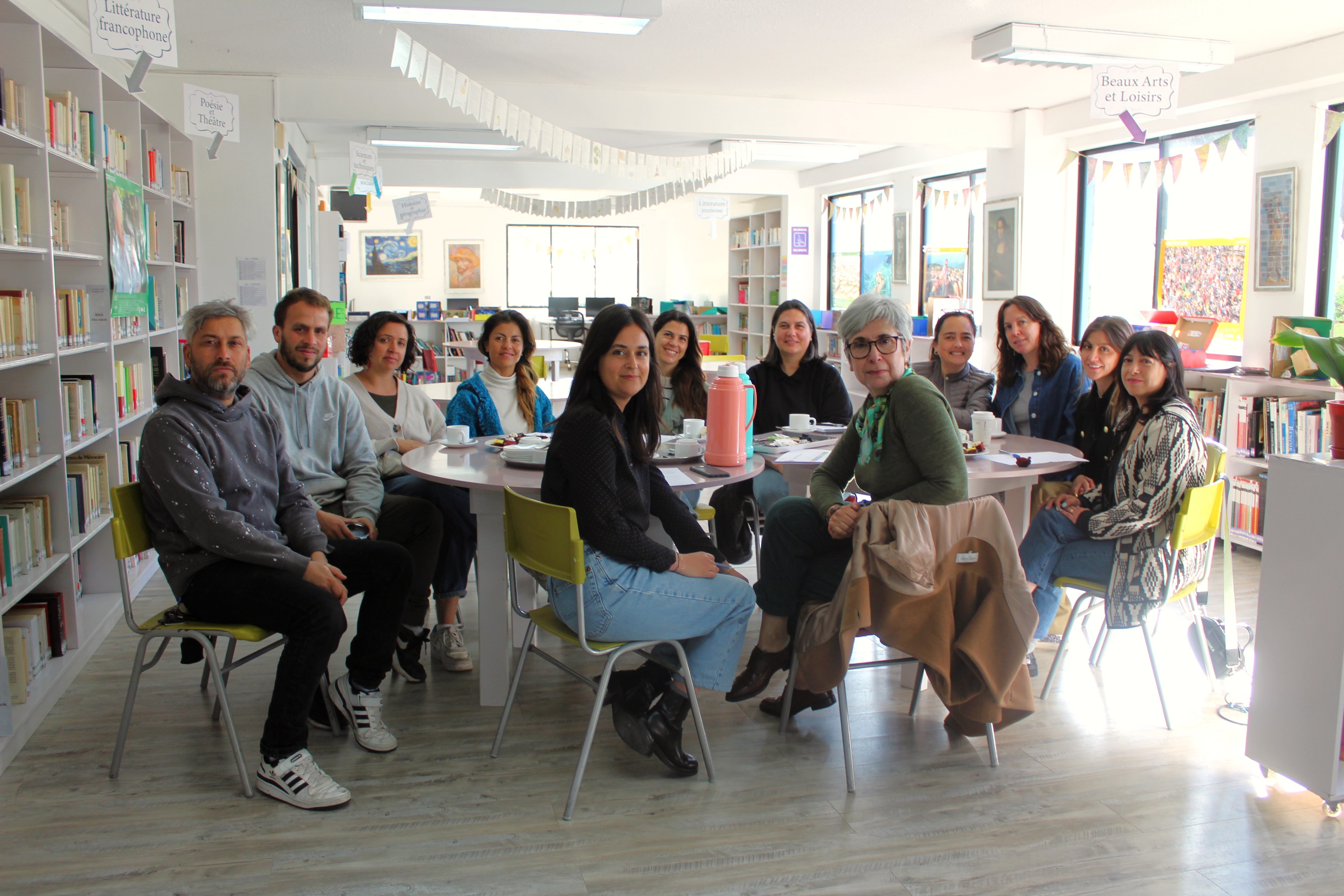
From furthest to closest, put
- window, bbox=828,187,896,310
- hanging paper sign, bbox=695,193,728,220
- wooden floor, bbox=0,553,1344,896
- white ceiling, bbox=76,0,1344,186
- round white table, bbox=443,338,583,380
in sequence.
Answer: window, bbox=828,187,896,310
hanging paper sign, bbox=695,193,728,220
round white table, bbox=443,338,583,380
white ceiling, bbox=76,0,1344,186
wooden floor, bbox=0,553,1344,896

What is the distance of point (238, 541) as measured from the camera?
2.27 meters

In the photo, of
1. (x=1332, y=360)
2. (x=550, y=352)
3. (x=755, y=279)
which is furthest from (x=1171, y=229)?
(x=755, y=279)

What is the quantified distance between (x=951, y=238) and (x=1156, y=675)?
5.89 meters

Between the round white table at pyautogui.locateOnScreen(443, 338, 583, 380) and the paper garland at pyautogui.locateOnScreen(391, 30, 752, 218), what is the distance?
1.29 meters

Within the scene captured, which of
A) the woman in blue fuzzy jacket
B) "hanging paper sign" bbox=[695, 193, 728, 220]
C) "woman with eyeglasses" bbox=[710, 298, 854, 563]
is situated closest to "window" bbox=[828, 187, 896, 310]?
"hanging paper sign" bbox=[695, 193, 728, 220]

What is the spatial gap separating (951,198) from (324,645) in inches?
272

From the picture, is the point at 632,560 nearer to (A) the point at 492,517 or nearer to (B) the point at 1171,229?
(A) the point at 492,517

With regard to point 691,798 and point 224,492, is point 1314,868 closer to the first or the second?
point 691,798

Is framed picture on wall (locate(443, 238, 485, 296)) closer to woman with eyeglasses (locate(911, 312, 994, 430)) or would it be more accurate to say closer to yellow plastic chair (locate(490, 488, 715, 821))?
woman with eyeglasses (locate(911, 312, 994, 430))

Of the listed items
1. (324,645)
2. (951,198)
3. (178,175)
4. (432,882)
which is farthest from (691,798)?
(951,198)

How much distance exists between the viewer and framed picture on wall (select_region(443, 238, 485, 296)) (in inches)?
516

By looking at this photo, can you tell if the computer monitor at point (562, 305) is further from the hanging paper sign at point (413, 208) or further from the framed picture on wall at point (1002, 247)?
the framed picture on wall at point (1002, 247)

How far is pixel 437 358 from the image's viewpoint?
1073cm

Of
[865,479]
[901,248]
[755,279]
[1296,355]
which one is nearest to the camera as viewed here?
[865,479]
